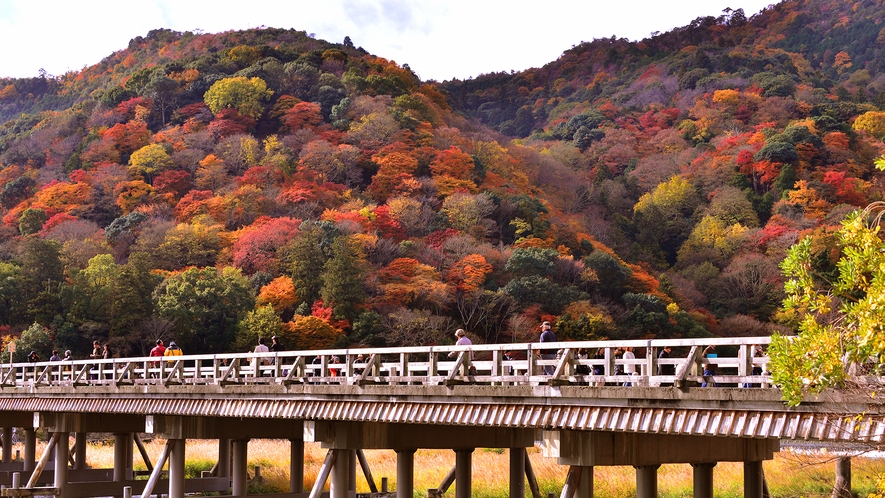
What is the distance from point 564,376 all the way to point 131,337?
1938 inches

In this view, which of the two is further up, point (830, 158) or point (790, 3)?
point (790, 3)

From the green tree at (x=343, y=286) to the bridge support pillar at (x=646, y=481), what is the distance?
44398 millimetres

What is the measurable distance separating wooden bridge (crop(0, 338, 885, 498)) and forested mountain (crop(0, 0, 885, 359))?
29181 millimetres

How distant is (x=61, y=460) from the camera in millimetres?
32281

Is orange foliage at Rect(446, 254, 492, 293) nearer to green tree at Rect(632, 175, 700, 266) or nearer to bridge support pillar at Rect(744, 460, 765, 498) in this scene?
green tree at Rect(632, 175, 700, 266)

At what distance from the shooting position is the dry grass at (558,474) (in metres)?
33.9

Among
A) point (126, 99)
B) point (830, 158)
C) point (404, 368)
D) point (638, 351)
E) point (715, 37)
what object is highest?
point (715, 37)

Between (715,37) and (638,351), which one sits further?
(715,37)

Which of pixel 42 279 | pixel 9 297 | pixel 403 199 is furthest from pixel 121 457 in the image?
pixel 403 199

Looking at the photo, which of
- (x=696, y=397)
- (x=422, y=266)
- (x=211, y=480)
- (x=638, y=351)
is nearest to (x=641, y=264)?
(x=422, y=266)

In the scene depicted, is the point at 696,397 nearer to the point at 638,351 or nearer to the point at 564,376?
the point at 564,376

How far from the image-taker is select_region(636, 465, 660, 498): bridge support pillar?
17.9 meters

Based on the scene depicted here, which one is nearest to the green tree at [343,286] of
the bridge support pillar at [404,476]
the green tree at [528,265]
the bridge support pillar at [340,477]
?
the green tree at [528,265]

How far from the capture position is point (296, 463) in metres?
31.0
